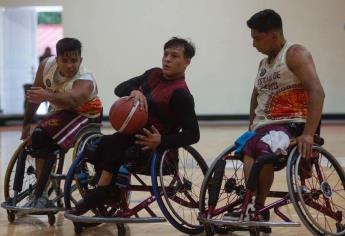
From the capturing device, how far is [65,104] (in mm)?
3217

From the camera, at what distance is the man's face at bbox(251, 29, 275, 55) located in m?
2.74

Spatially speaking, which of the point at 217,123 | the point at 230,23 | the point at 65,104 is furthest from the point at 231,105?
the point at 65,104

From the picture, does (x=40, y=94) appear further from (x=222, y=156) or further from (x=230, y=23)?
(x=230, y=23)

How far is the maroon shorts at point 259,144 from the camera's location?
2.63 m

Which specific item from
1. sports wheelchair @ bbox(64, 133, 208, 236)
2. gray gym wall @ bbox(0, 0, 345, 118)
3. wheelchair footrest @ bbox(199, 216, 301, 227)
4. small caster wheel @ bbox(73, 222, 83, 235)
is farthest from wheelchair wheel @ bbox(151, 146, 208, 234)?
gray gym wall @ bbox(0, 0, 345, 118)

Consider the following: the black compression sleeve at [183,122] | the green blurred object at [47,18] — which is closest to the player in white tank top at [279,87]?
the black compression sleeve at [183,122]

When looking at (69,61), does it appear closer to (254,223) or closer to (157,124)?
(157,124)

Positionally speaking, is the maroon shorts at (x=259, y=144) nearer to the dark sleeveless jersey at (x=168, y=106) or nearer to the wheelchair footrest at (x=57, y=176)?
the dark sleeveless jersey at (x=168, y=106)

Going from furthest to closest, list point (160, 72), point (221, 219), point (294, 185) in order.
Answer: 1. point (160, 72)
2. point (221, 219)
3. point (294, 185)

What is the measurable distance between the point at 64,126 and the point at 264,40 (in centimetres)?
119

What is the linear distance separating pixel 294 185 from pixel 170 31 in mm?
8410

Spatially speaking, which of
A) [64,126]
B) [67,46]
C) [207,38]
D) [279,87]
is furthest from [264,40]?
[207,38]

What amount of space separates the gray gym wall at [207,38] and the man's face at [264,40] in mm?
7775

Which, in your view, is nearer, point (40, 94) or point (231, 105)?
point (40, 94)
